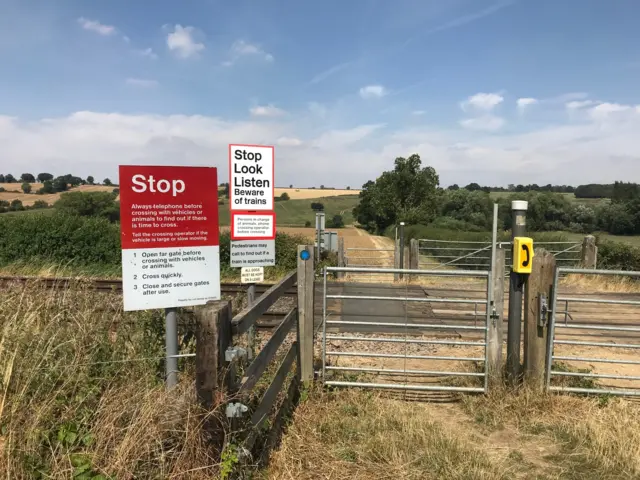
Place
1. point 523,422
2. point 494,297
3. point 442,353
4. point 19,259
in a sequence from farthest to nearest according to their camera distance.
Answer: point 19,259
point 442,353
point 494,297
point 523,422

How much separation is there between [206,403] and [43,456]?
36.0 inches

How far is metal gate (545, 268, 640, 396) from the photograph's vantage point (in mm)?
4836

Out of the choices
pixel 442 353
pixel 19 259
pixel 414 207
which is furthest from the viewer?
pixel 414 207

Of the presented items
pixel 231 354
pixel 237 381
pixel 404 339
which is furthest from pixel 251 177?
pixel 231 354

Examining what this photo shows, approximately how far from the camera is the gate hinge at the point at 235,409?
2670mm

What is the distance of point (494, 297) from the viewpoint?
4.90 metres

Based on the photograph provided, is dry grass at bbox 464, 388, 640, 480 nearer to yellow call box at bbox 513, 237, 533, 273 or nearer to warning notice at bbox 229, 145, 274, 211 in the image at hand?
yellow call box at bbox 513, 237, 533, 273

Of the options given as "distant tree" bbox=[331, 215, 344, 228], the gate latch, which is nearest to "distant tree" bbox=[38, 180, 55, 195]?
"distant tree" bbox=[331, 215, 344, 228]

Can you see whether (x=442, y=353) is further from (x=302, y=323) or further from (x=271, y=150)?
(x=271, y=150)

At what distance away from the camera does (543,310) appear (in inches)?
187

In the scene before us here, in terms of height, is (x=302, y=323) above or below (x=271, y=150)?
below

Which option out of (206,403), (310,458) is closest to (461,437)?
(310,458)

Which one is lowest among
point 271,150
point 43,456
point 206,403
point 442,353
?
point 442,353

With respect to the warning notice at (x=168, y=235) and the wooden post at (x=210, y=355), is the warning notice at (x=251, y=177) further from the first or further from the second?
the wooden post at (x=210, y=355)
